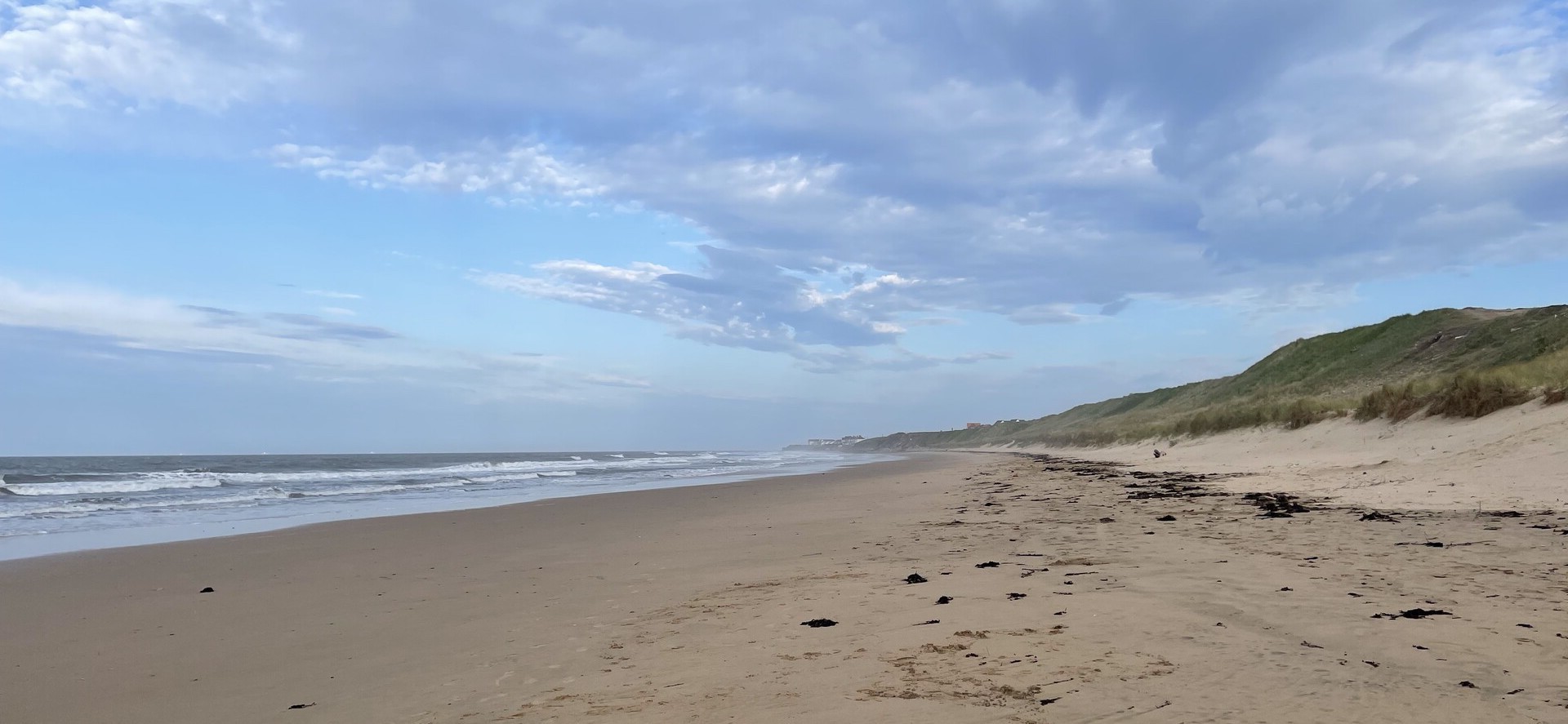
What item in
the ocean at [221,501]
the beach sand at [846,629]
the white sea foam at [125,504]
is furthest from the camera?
the white sea foam at [125,504]

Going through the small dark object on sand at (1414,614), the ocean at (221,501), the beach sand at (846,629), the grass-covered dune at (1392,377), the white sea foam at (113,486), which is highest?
the grass-covered dune at (1392,377)

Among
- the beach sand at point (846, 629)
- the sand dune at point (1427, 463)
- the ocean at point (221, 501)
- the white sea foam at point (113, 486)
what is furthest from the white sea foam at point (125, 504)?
the sand dune at point (1427, 463)

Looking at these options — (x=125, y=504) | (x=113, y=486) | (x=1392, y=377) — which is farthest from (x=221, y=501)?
(x=1392, y=377)

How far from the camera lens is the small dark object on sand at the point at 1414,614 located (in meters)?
4.42

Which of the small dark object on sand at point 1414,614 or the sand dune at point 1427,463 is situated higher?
the sand dune at point 1427,463

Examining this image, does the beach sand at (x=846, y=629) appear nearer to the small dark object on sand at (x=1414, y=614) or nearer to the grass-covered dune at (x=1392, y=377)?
the small dark object on sand at (x=1414, y=614)

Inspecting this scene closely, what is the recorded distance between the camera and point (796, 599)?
6.12 m

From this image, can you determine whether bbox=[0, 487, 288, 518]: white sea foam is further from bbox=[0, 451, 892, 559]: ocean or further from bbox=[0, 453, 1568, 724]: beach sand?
bbox=[0, 453, 1568, 724]: beach sand

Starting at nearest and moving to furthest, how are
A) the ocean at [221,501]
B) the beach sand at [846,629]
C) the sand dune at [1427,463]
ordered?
the beach sand at [846,629]
the sand dune at [1427,463]
the ocean at [221,501]

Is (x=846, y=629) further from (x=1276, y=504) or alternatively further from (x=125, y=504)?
(x=125, y=504)

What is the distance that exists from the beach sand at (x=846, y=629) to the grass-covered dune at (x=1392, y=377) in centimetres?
851

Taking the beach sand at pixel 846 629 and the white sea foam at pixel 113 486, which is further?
the white sea foam at pixel 113 486

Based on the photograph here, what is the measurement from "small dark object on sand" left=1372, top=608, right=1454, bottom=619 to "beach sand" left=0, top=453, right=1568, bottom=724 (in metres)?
0.06

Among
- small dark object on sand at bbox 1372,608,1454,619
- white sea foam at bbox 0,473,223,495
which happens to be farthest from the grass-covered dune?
white sea foam at bbox 0,473,223,495
